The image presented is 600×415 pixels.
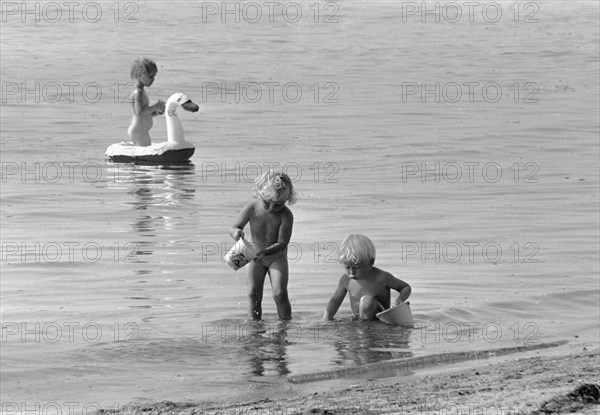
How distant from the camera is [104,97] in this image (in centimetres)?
2723

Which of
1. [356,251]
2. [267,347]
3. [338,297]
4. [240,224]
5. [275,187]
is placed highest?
[275,187]

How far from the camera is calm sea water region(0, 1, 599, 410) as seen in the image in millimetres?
9625

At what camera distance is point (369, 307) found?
9953 mm

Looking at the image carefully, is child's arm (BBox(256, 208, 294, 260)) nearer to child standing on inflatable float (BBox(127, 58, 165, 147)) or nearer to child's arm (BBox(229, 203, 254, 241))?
child's arm (BBox(229, 203, 254, 241))

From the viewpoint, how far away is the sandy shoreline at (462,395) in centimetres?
684

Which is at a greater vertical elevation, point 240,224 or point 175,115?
point 175,115

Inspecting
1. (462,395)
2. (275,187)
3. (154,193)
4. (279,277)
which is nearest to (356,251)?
(279,277)

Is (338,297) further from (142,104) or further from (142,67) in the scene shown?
(142,104)

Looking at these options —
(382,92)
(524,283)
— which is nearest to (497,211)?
(524,283)

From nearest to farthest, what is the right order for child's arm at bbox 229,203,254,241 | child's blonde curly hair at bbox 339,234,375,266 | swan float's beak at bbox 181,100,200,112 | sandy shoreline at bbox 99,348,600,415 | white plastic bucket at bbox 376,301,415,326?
sandy shoreline at bbox 99,348,600,415
child's arm at bbox 229,203,254,241
child's blonde curly hair at bbox 339,234,375,266
white plastic bucket at bbox 376,301,415,326
swan float's beak at bbox 181,100,200,112

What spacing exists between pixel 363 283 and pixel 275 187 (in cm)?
108

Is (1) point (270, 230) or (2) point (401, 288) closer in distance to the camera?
(1) point (270, 230)

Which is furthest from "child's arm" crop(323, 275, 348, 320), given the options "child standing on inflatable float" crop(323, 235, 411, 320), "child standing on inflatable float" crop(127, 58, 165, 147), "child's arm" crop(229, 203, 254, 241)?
"child standing on inflatable float" crop(127, 58, 165, 147)

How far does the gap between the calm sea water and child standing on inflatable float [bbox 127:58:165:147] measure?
0.58 m
